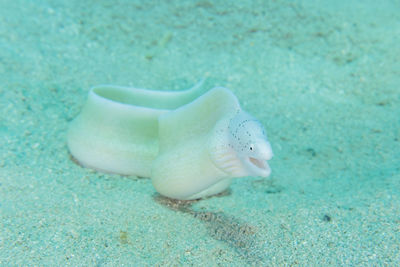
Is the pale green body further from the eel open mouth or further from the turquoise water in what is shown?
the turquoise water

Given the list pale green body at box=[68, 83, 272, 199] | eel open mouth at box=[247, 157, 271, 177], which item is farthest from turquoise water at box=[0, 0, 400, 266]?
eel open mouth at box=[247, 157, 271, 177]

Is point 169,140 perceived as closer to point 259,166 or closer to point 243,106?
point 259,166

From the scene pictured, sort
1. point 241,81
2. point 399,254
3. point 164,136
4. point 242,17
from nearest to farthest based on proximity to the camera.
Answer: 1. point 399,254
2. point 164,136
3. point 241,81
4. point 242,17

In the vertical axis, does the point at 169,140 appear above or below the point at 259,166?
below

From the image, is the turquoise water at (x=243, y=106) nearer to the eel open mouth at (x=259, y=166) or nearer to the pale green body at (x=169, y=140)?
the pale green body at (x=169, y=140)

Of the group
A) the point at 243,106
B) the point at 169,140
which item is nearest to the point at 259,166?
the point at 169,140

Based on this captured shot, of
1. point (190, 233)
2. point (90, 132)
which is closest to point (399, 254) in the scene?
point (190, 233)

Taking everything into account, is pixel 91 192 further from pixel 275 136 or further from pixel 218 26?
pixel 218 26

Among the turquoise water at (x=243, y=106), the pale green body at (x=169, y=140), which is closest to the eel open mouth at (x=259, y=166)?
the pale green body at (x=169, y=140)
